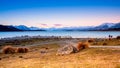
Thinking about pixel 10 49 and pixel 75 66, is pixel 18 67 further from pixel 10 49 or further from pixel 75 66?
pixel 10 49

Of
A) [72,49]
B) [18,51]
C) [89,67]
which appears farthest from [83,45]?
[89,67]

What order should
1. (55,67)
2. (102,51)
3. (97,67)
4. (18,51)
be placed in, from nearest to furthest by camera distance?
(97,67) < (55,67) < (102,51) < (18,51)

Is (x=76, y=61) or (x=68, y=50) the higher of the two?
(x=68, y=50)

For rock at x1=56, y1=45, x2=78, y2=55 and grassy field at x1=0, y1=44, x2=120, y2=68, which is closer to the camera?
grassy field at x1=0, y1=44, x2=120, y2=68

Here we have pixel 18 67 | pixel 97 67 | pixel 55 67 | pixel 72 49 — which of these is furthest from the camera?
pixel 72 49

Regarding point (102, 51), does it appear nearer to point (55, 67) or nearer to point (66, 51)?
point (66, 51)

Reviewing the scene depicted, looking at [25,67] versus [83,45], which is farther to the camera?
[83,45]

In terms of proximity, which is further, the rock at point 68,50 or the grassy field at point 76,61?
the rock at point 68,50

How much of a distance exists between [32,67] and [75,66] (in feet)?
12.6

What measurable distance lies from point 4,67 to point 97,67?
911 cm

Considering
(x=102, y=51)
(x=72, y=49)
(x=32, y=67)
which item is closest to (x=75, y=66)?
(x=32, y=67)

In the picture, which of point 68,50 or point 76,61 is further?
point 68,50

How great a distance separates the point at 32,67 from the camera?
21219 mm

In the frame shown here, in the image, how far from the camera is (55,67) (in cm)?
2041
